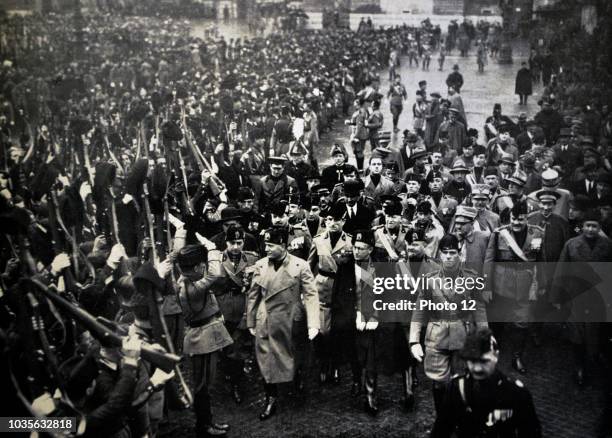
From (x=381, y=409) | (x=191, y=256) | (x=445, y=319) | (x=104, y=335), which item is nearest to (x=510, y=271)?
(x=445, y=319)

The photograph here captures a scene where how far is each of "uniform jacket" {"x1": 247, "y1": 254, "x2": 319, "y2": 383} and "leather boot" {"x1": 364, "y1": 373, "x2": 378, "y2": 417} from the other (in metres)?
0.72

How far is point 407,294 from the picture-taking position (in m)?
5.96

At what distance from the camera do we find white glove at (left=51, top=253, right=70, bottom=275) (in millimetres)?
5816

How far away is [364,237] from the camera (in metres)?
5.95

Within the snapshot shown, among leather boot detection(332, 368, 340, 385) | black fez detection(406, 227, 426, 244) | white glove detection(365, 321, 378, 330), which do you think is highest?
black fez detection(406, 227, 426, 244)

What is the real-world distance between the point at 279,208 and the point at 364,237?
54.5 inches

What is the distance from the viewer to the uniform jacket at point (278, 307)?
585cm

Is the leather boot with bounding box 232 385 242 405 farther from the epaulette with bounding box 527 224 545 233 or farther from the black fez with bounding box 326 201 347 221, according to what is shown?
the epaulette with bounding box 527 224 545 233

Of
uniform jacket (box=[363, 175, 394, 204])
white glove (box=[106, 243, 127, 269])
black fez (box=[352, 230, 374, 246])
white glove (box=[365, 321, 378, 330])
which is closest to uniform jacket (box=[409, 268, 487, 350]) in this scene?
white glove (box=[365, 321, 378, 330])

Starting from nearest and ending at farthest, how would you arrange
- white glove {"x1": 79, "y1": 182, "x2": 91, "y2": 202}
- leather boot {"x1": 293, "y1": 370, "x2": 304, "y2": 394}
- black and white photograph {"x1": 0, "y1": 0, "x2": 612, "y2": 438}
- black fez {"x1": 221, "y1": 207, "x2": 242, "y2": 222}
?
black and white photograph {"x1": 0, "y1": 0, "x2": 612, "y2": 438} → leather boot {"x1": 293, "y1": 370, "x2": 304, "y2": 394} → black fez {"x1": 221, "y1": 207, "x2": 242, "y2": 222} → white glove {"x1": 79, "y1": 182, "x2": 91, "y2": 202}

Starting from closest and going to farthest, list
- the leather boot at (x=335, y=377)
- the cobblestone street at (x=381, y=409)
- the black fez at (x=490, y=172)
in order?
the cobblestone street at (x=381, y=409)
the leather boot at (x=335, y=377)
the black fez at (x=490, y=172)

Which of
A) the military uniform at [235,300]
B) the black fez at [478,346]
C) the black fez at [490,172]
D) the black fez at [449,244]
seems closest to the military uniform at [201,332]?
the military uniform at [235,300]

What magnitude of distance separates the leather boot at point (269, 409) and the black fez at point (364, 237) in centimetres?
169

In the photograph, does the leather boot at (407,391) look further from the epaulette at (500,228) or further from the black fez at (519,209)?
the black fez at (519,209)
